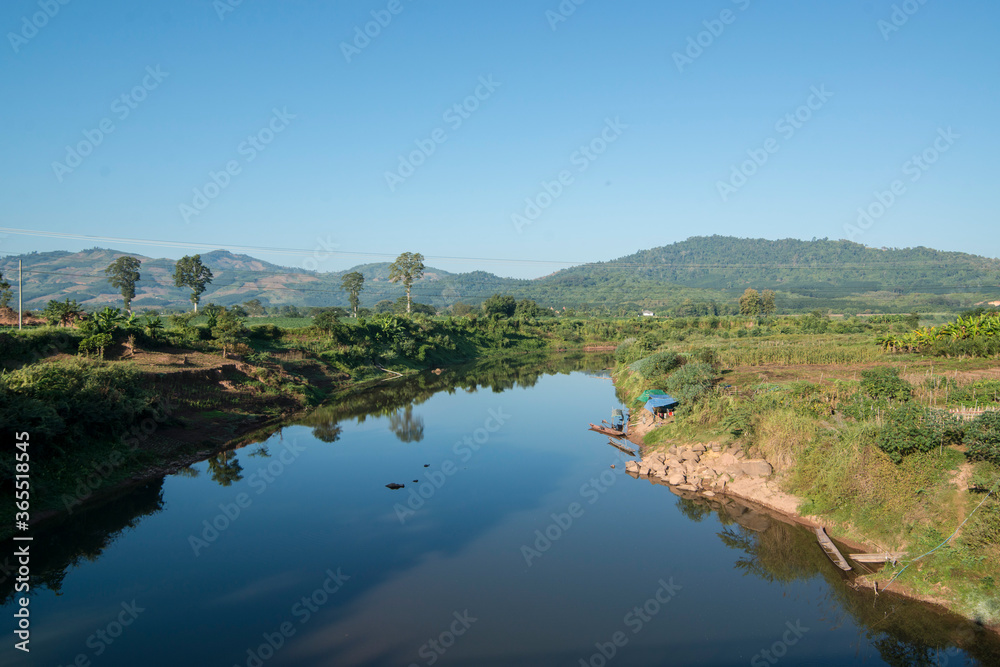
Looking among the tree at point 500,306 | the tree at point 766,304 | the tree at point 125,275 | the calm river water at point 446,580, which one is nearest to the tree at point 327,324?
the tree at point 125,275

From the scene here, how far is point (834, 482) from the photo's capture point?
15641 mm

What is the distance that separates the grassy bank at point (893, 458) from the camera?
12141 mm

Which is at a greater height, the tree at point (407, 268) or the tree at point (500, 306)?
the tree at point (407, 268)

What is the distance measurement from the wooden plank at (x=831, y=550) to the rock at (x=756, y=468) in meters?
2.92

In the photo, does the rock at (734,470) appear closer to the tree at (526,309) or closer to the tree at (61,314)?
the tree at (61,314)

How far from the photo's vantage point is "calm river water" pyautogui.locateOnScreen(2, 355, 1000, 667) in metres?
10.7

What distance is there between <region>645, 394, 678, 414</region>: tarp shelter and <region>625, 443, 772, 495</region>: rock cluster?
3.00 m

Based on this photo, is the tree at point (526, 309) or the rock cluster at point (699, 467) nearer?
the rock cluster at point (699, 467)

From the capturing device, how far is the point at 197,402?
2595 centimetres

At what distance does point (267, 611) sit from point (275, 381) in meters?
22.3

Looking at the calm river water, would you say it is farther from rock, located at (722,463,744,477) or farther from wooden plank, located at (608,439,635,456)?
wooden plank, located at (608,439,635,456)

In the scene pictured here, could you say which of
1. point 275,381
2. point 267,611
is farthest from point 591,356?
point 267,611

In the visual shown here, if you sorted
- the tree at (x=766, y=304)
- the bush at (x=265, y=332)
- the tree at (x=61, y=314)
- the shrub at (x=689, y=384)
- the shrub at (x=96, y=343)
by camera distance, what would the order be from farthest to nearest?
1. the tree at (x=766, y=304)
2. the bush at (x=265, y=332)
3. the tree at (x=61, y=314)
4. the shrub at (x=96, y=343)
5. the shrub at (x=689, y=384)

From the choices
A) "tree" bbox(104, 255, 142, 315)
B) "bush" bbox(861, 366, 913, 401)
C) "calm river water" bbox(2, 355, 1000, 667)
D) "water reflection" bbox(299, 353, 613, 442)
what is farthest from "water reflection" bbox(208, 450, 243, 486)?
"tree" bbox(104, 255, 142, 315)
